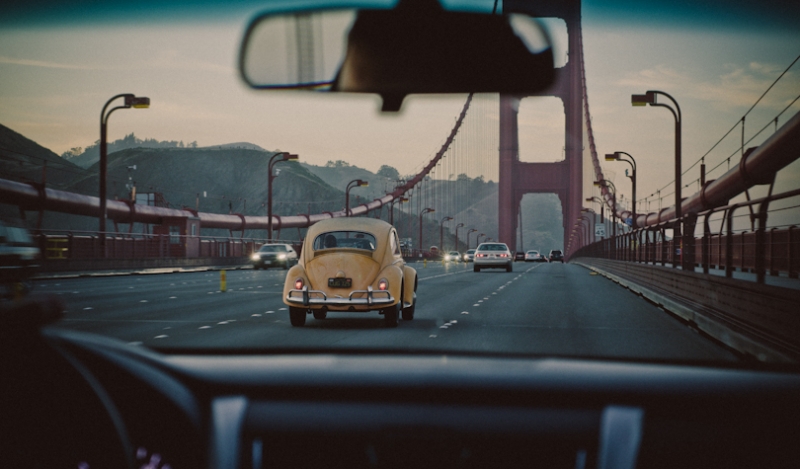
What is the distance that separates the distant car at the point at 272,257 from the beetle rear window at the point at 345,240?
36.1 m

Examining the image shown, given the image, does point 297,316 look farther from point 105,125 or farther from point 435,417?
point 105,125

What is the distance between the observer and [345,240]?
13266 millimetres

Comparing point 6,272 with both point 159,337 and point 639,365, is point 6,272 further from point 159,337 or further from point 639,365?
point 159,337

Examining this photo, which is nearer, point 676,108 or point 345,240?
point 345,240

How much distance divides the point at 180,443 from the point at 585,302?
675 inches

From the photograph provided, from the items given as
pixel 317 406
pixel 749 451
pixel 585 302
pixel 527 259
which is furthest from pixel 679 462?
pixel 527 259

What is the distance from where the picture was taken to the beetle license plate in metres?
12.8

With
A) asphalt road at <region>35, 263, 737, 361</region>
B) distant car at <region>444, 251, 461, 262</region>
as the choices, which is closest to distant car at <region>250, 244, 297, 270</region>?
asphalt road at <region>35, 263, 737, 361</region>

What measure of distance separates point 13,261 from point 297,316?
1029cm

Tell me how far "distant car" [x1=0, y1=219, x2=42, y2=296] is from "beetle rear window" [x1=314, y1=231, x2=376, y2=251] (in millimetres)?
9886

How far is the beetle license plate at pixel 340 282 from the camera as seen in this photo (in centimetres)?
1278

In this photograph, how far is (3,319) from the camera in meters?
2.72

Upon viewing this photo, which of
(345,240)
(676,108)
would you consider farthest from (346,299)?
(676,108)

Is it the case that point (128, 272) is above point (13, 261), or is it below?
below
